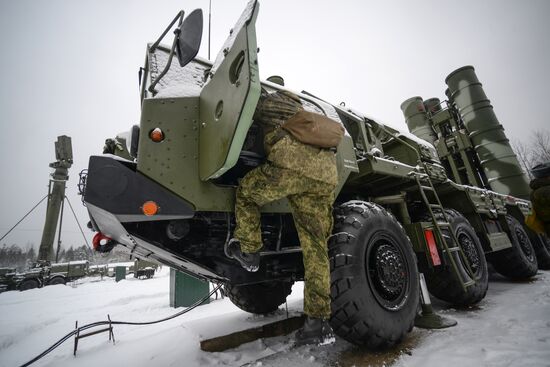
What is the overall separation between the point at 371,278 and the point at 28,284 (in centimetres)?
2119

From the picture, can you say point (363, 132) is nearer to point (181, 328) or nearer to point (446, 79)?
point (181, 328)

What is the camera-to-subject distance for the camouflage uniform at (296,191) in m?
1.86

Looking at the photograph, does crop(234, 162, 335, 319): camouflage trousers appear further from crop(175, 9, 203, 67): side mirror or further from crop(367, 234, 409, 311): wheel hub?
crop(175, 9, 203, 67): side mirror

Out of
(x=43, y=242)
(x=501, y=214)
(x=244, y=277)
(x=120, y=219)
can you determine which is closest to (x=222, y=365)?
(x=244, y=277)

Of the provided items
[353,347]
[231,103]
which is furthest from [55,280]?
[231,103]

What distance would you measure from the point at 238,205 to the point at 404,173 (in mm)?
2258

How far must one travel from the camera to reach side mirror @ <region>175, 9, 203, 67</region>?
1693mm

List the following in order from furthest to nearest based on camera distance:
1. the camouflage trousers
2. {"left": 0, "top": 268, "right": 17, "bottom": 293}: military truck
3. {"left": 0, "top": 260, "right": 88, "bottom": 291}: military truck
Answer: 1. {"left": 0, "top": 260, "right": 88, "bottom": 291}: military truck
2. {"left": 0, "top": 268, "right": 17, "bottom": 293}: military truck
3. the camouflage trousers

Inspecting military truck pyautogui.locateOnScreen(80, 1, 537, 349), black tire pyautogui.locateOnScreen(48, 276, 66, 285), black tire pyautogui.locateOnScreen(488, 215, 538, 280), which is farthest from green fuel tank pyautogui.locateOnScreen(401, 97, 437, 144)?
black tire pyautogui.locateOnScreen(48, 276, 66, 285)

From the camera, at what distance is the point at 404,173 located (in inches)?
125

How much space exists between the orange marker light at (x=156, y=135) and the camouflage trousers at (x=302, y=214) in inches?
→ 24.6

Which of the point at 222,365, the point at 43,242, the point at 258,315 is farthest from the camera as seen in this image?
the point at 43,242

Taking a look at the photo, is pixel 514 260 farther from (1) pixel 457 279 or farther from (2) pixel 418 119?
(2) pixel 418 119

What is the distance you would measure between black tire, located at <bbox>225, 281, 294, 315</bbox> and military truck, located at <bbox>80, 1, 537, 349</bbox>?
98cm
